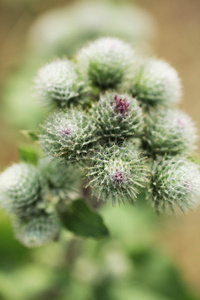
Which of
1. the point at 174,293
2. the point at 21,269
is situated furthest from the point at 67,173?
the point at 174,293

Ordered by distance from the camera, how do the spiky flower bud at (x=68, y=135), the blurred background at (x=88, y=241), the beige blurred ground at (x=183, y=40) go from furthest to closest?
the beige blurred ground at (x=183, y=40) < the blurred background at (x=88, y=241) < the spiky flower bud at (x=68, y=135)

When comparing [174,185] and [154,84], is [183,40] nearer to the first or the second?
[154,84]

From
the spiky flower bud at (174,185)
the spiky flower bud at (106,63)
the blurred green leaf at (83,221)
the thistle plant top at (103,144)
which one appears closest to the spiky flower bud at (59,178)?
the thistle plant top at (103,144)

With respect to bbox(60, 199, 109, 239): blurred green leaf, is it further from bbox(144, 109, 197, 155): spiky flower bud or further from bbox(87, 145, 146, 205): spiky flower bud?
bbox(144, 109, 197, 155): spiky flower bud

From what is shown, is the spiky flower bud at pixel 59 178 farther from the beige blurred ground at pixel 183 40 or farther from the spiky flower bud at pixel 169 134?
the beige blurred ground at pixel 183 40

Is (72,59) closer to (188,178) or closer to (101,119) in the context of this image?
(101,119)
